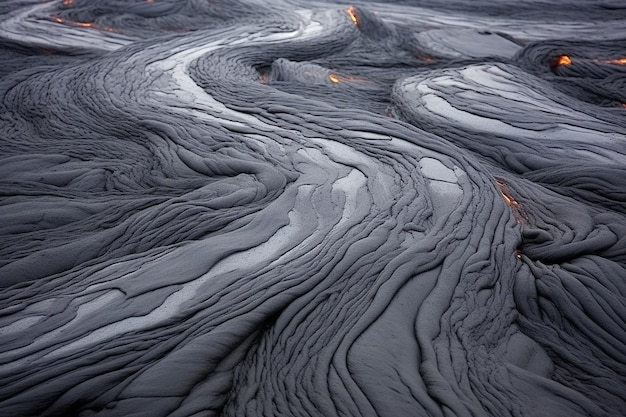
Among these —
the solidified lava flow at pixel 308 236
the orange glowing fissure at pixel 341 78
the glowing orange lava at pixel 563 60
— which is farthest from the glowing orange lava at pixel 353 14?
the glowing orange lava at pixel 563 60

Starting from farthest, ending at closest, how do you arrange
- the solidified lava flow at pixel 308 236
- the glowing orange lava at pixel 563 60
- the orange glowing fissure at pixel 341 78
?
the glowing orange lava at pixel 563 60, the orange glowing fissure at pixel 341 78, the solidified lava flow at pixel 308 236

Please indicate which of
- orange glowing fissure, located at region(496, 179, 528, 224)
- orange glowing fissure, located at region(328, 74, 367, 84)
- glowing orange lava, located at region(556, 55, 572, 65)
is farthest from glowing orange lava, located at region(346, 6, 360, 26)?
orange glowing fissure, located at region(496, 179, 528, 224)

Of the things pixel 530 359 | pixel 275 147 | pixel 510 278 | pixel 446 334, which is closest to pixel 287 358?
pixel 446 334

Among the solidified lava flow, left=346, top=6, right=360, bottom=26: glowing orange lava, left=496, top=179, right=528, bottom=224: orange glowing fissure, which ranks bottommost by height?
left=496, top=179, right=528, bottom=224: orange glowing fissure

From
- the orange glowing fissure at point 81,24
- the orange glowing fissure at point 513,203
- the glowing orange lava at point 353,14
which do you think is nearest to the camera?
the orange glowing fissure at point 513,203

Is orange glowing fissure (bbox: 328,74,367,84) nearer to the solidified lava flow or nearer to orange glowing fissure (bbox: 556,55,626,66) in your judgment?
the solidified lava flow

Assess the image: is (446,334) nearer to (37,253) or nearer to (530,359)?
(530,359)

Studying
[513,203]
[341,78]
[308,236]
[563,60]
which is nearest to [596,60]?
[563,60]

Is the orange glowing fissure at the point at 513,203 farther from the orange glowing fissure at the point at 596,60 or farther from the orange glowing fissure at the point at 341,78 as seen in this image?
the orange glowing fissure at the point at 596,60

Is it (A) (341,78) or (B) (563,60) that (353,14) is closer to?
(A) (341,78)
